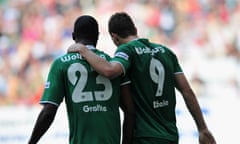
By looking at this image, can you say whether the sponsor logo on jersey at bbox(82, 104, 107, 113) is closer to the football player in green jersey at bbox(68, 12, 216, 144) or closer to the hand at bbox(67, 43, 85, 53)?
the football player in green jersey at bbox(68, 12, 216, 144)

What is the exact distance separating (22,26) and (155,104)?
6.72m

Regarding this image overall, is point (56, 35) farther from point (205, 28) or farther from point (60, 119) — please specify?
point (205, 28)

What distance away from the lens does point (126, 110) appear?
454 centimetres

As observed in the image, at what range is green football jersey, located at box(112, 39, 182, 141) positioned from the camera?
15.1ft

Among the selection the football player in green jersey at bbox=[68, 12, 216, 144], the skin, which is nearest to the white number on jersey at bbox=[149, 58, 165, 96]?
the football player in green jersey at bbox=[68, 12, 216, 144]

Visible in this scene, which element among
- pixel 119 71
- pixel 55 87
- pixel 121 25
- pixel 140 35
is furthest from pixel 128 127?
pixel 140 35

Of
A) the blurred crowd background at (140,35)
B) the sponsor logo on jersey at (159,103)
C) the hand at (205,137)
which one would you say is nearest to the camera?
the sponsor logo on jersey at (159,103)

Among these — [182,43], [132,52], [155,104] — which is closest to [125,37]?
[132,52]

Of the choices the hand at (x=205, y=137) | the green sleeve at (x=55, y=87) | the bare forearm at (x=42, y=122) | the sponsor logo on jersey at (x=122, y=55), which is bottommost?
the hand at (x=205, y=137)

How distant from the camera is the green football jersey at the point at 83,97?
176 inches

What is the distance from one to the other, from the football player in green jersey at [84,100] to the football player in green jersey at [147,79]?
0.09m

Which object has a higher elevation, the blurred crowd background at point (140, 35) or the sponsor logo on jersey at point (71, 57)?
the blurred crowd background at point (140, 35)

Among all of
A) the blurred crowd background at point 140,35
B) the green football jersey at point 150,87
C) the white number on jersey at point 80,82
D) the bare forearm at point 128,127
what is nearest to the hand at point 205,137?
the green football jersey at point 150,87

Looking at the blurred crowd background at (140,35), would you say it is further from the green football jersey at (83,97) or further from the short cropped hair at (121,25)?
the green football jersey at (83,97)
